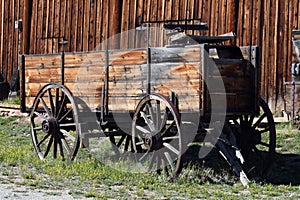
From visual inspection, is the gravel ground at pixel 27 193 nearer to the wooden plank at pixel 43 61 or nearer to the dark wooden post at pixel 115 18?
the wooden plank at pixel 43 61

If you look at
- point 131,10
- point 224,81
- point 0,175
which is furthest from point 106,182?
point 131,10

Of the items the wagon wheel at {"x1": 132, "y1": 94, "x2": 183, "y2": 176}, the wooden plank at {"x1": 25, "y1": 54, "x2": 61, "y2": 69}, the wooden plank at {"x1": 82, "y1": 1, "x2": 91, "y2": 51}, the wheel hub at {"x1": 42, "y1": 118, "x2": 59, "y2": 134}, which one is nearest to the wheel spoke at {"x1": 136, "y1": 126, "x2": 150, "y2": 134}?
the wagon wheel at {"x1": 132, "y1": 94, "x2": 183, "y2": 176}

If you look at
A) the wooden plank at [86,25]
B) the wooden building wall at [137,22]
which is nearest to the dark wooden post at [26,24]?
the wooden building wall at [137,22]

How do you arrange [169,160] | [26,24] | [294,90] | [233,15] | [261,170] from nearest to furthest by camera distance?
[169,160], [261,170], [294,90], [233,15], [26,24]

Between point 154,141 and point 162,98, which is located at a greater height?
point 162,98

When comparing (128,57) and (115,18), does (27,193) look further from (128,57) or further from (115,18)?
(115,18)

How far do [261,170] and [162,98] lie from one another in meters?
2.09

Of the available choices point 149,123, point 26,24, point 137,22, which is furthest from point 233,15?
point 26,24

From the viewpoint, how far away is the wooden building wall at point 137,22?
566 inches

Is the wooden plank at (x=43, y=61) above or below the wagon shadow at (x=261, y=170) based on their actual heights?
above

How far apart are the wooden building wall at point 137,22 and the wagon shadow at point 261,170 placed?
3857 millimetres

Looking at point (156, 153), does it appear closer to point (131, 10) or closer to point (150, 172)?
point (150, 172)

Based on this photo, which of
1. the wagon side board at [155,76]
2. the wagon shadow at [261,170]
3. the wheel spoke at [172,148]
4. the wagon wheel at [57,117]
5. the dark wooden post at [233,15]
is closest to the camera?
the wheel spoke at [172,148]

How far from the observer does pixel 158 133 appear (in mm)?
8758
